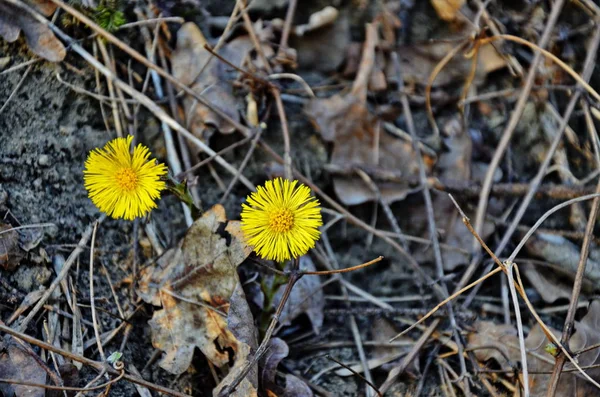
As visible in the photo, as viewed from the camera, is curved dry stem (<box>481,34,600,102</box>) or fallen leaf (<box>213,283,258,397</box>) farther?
curved dry stem (<box>481,34,600,102</box>)

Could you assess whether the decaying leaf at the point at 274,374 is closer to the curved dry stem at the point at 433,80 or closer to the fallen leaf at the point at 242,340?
the fallen leaf at the point at 242,340

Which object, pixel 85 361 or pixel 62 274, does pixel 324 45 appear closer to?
pixel 62 274

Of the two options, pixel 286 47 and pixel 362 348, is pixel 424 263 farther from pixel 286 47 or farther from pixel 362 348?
pixel 286 47

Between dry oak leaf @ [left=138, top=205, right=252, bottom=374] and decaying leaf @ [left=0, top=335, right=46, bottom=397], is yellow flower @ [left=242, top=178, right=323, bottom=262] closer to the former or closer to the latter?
dry oak leaf @ [left=138, top=205, right=252, bottom=374]

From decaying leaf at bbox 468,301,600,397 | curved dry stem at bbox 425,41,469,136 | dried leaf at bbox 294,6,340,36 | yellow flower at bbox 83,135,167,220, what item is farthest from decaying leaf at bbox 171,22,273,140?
decaying leaf at bbox 468,301,600,397

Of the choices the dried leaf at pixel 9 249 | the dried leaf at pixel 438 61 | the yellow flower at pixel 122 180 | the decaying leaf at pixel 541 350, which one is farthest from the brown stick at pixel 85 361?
the dried leaf at pixel 438 61

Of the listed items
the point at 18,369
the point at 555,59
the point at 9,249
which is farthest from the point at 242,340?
the point at 555,59
